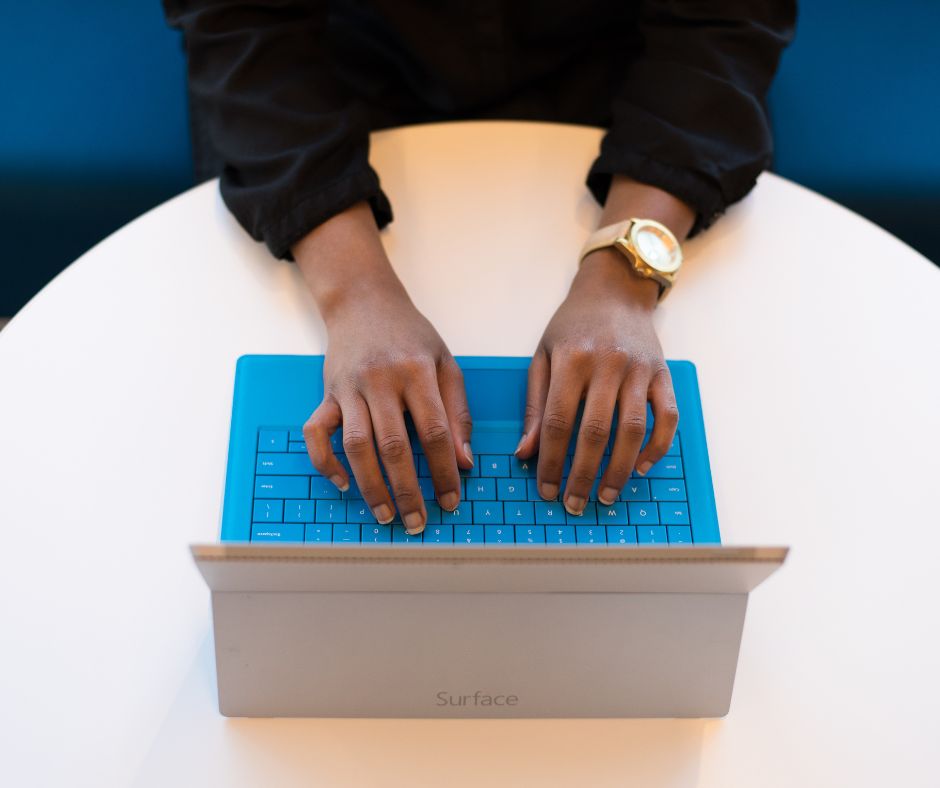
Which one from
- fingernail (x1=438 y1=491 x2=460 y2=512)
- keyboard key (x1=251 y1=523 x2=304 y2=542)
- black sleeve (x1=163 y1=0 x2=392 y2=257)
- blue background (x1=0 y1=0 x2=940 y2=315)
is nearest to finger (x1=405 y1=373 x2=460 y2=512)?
fingernail (x1=438 y1=491 x2=460 y2=512)

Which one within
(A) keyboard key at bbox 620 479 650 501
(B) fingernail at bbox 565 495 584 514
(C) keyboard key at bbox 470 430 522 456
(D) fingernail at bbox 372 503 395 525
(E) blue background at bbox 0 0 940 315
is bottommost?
(D) fingernail at bbox 372 503 395 525

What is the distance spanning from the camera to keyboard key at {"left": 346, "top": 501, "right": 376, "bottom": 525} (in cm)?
76

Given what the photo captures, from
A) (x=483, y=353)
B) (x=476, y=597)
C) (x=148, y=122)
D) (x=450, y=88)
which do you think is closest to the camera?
(x=476, y=597)

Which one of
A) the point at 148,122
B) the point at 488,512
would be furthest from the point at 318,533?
the point at 148,122

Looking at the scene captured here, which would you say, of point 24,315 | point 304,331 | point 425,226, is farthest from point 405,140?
point 24,315

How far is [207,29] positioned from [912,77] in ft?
3.26

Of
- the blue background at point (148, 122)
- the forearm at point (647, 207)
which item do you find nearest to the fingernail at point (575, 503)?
the forearm at point (647, 207)

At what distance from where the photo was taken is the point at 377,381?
2.66ft

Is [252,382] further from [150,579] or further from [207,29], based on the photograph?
[207,29]

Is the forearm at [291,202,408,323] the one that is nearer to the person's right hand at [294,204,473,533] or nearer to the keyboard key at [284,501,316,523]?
the person's right hand at [294,204,473,533]

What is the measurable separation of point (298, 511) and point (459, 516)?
117 mm

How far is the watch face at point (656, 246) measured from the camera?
91 cm

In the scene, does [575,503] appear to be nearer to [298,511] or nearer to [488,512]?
[488,512]

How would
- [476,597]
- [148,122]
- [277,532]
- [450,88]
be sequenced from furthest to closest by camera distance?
1. [148,122]
2. [450,88]
3. [277,532]
4. [476,597]
